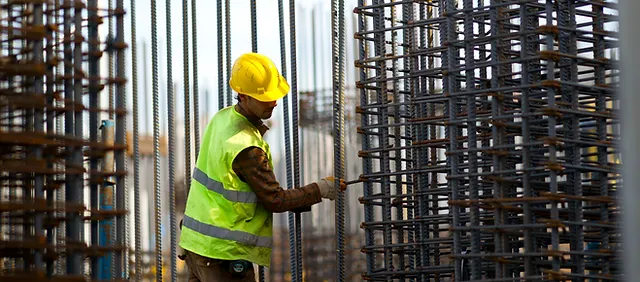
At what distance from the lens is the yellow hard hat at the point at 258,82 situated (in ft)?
29.5

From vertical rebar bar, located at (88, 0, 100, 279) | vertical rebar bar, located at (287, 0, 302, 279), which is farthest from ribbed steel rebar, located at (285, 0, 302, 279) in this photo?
vertical rebar bar, located at (88, 0, 100, 279)

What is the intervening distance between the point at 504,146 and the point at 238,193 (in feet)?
6.30

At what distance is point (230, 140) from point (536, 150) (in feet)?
7.08

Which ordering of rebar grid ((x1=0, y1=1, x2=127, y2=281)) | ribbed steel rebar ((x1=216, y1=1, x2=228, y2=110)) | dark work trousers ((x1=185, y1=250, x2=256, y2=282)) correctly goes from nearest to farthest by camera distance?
rebar grid ((x1=0, y1=1, x2=127, y2=281)) < dark work trousers ((x1=185, y1=250, x2=256, y2=282)) < ribbed steel rebar ((x1=216, y1=1, x2=228, y2=110))

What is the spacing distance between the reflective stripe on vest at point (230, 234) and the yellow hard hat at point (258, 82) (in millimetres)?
977

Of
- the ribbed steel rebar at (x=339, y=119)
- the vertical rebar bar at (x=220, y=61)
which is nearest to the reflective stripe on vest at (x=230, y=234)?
the ribbed steel rebar at (x=339, y=119)

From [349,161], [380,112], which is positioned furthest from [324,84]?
[380,112]

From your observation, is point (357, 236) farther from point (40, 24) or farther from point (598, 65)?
point (40, 24)

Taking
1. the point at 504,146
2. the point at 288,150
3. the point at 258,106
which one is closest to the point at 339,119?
the point at 288,150

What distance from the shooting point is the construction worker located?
8.77 m

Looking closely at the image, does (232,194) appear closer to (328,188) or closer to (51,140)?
(328,188)

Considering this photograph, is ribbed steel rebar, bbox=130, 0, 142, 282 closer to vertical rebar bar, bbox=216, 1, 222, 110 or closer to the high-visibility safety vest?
vertical rebar bar, bbox=216, 1, 222, 110

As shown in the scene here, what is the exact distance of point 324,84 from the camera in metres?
18.7

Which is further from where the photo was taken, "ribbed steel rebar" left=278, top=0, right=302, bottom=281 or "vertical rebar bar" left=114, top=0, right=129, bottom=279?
"ribbed steel rebar" left=278, top=0, right=302, bottom=281
